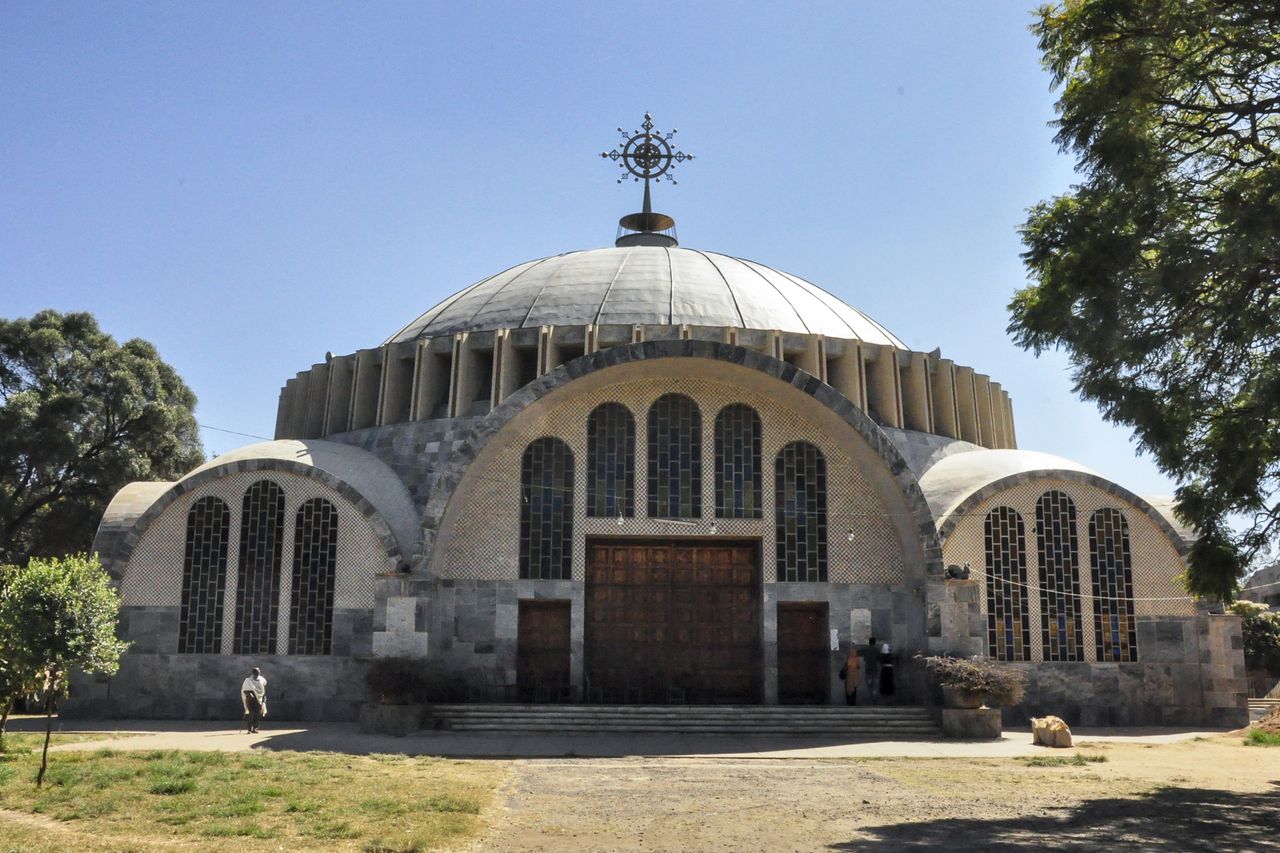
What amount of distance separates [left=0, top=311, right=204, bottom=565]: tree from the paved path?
13375mm

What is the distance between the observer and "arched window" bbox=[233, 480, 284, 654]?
22703 millimetres

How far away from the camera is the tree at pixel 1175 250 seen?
1177cm

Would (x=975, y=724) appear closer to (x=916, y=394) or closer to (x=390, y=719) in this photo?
(x=390, y=719)

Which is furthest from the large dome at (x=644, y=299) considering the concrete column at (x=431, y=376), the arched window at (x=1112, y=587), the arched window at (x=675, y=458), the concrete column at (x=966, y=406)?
the arched window at (x=1112, y=587)

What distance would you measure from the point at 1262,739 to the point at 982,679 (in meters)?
4.80

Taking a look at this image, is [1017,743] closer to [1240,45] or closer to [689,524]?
[689,524]

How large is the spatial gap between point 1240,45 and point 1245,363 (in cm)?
331

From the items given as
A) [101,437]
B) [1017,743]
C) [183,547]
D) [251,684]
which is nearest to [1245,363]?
[1017,743]

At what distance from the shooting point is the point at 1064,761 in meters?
15.9

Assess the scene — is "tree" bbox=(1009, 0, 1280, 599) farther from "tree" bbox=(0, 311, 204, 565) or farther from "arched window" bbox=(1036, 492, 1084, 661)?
"tree" bbox=(0, 311, 204, 565)

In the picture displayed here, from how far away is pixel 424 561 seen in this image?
70.9ft

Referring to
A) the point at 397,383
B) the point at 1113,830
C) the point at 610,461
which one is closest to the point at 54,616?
the point at 1113,830

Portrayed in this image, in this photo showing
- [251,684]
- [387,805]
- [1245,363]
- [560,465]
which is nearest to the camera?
[387,805]

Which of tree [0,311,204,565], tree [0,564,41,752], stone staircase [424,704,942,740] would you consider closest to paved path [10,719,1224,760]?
stone staircase [424,704,942,740]
